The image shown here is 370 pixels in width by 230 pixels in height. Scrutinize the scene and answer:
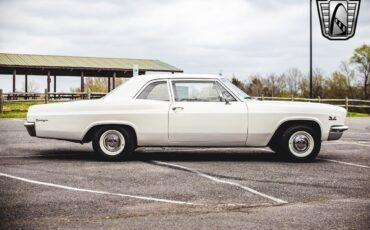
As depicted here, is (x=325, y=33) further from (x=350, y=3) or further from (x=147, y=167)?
(x=147, y=167)

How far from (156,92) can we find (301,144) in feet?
8.45

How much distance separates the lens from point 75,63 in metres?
41.1

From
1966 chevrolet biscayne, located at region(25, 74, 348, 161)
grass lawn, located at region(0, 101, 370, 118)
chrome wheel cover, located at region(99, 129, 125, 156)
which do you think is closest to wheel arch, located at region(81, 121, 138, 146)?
1966 chevrolet biscayne, located at region(25, 74, 348, 161)

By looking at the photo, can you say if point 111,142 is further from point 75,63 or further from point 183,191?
point 75,63

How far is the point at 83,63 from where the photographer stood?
1631 inches

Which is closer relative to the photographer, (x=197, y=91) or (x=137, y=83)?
(x=197, y=91)

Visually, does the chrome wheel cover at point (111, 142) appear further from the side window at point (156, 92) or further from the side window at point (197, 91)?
the side window at point (197, 91)

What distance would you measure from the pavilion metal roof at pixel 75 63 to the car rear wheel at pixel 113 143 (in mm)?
29436

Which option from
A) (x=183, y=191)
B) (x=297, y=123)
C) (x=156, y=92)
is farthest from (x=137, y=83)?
(x=183, y=191)

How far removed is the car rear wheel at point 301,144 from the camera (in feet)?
29.7

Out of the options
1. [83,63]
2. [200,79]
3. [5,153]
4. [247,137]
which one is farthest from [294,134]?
[83,63]

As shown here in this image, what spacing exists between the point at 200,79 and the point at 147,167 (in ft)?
5.97

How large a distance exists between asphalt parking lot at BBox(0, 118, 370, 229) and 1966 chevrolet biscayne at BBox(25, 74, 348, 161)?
13.9 inches

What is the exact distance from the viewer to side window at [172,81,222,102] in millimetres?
9062
